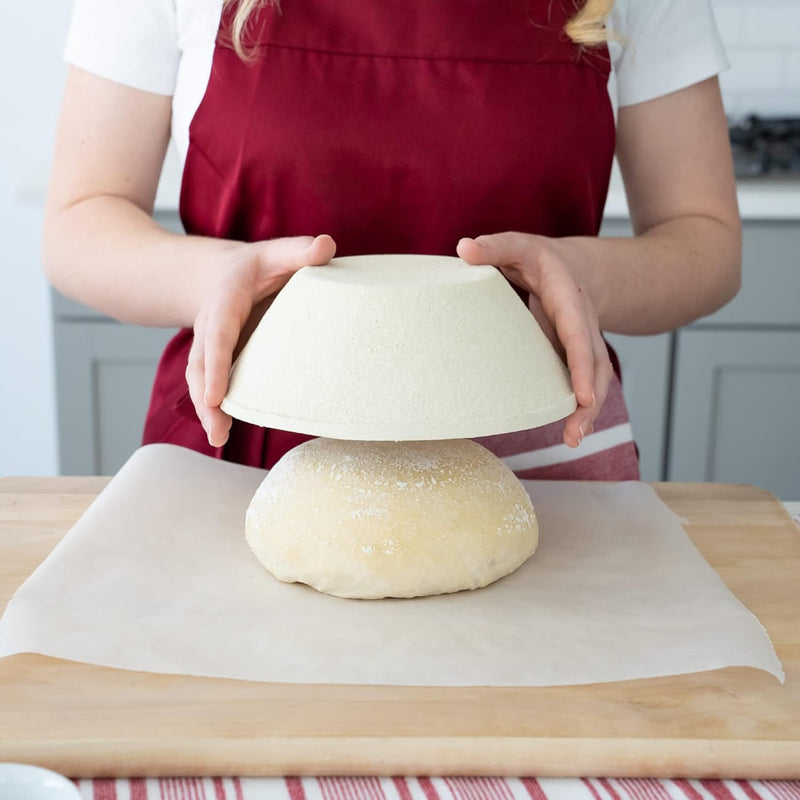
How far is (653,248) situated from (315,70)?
0.36 meters

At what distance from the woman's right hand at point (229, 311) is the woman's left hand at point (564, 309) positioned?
0.39ft

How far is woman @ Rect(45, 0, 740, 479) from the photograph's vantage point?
956 mm

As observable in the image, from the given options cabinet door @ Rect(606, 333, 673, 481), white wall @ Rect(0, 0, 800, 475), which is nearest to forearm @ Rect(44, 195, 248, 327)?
cabinet door @ Rect(606, 333, 673, 481)

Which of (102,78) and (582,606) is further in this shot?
(102,78)

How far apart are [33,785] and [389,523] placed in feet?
1.16

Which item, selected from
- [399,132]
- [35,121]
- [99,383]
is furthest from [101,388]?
[399,132]

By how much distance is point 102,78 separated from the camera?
38.1 inches

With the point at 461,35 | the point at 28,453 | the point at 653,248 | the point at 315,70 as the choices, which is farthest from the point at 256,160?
the point at 28,453

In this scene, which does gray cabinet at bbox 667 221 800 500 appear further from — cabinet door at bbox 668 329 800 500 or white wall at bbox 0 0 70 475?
white wall at bbox 0 0 70 475

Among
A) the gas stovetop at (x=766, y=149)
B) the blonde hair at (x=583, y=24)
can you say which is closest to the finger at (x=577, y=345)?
the blonde hair at (x=583, y=24)

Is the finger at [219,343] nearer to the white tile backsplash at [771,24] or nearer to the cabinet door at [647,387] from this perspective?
the cabinet door at [647,387]

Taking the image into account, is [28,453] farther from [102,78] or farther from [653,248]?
[653,248]

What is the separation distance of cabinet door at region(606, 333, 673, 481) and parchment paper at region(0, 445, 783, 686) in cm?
95

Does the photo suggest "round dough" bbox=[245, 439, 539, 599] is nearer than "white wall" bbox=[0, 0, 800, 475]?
Yes
